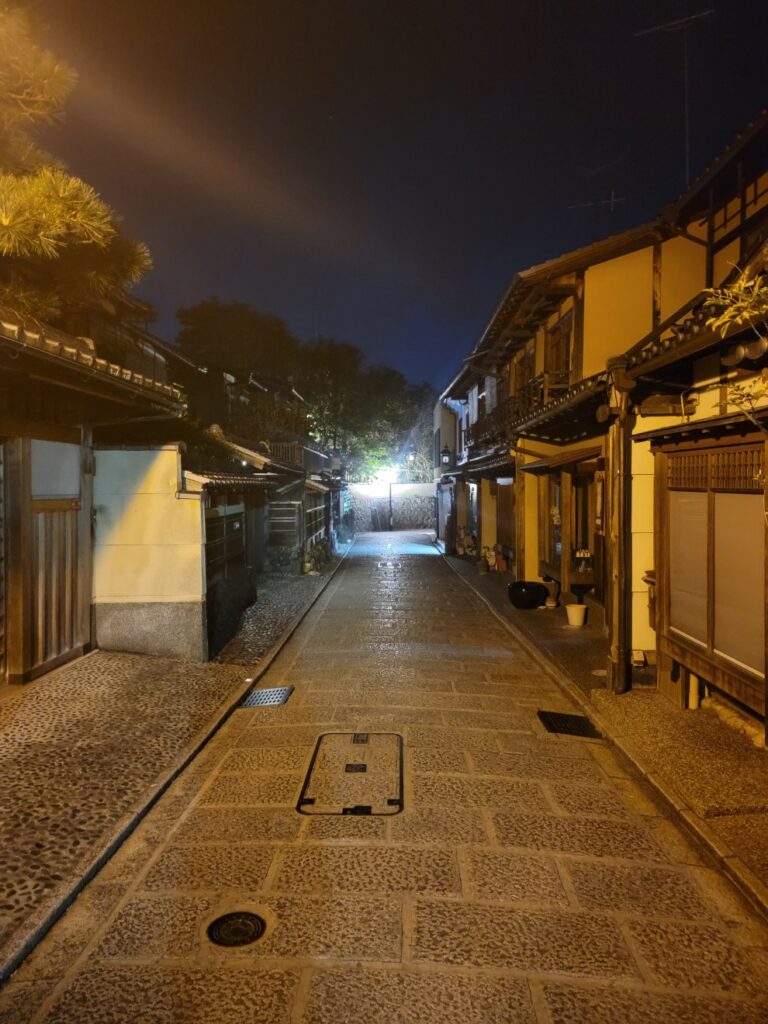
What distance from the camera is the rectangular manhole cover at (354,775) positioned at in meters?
5.66

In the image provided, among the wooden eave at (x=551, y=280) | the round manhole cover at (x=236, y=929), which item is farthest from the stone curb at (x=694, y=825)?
the wooden eave at (x=551, y=280)

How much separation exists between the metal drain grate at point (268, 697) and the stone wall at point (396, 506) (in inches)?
1417

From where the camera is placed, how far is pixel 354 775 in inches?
247

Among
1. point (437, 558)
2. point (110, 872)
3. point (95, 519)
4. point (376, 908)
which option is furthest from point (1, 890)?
point (437, 558)

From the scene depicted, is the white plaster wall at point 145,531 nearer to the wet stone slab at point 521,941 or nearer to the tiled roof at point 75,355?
the tiled roof at point 75,355

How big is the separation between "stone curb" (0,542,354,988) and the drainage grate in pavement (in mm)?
4102

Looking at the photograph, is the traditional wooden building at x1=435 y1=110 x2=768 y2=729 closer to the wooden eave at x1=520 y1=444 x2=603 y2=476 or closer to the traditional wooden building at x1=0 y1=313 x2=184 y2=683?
the wooden eave at x1=520 y1=444 x2=603 y2=476

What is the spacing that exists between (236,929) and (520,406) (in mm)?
16001

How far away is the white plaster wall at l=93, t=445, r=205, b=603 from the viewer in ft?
33.0

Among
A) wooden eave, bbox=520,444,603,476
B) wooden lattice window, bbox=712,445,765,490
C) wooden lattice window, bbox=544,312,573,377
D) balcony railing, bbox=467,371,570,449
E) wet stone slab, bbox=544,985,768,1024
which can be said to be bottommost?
wet stone slab, bbox=544,985,768,1024

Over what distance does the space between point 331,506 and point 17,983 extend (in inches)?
1130

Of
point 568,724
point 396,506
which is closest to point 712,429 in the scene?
point 568,724

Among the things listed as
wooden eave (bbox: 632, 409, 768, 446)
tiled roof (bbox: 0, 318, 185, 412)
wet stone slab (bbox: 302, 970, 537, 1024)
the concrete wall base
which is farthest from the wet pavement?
wooden eave (bbox: 632, 409, 768, 446)

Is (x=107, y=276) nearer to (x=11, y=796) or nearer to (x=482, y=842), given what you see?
(x=11, y=796)
